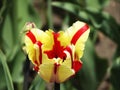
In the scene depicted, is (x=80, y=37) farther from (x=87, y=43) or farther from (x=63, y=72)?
(x=87, y=43)

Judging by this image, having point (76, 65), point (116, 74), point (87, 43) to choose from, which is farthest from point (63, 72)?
point (87, 43)

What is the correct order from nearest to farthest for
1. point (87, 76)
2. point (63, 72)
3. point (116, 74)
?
point (63, 72) < point (116, 74) < point (87, 76)

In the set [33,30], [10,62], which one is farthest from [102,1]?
[33,30]

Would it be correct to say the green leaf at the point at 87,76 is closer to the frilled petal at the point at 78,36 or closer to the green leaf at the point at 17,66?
the green leaf at the point at 17,66

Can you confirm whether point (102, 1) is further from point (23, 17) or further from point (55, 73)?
point (55, 73)

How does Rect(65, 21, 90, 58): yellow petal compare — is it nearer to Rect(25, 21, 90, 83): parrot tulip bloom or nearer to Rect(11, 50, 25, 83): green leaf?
Rect(25, 21, 90, 83): parrot tulip bloom

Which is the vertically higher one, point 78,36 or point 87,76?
point 78,36

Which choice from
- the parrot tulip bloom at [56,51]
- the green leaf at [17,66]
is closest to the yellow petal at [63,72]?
the parrot tulip bloom at [56,51]

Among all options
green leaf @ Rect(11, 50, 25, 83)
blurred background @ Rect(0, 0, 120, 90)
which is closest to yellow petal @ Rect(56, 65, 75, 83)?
blurred background @ Rect(0, 0, 120, 90)
